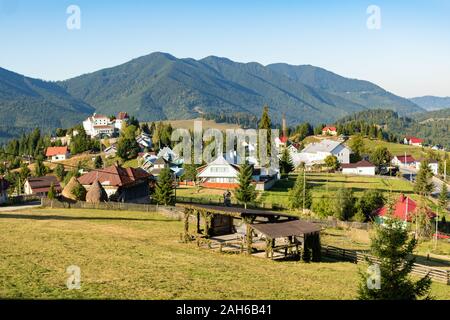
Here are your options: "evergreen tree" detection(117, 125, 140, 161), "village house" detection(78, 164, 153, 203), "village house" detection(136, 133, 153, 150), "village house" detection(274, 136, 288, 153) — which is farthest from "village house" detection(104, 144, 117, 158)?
"village house" detection(78, 164, 153, 203)

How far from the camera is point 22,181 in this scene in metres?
105

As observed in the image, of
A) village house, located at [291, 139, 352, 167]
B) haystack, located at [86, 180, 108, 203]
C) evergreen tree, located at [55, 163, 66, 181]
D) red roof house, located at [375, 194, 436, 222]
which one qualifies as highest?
village house, located at [291, 139, 352, 167]

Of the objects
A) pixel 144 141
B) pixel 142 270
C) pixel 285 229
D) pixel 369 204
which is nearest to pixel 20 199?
pixel 142 270

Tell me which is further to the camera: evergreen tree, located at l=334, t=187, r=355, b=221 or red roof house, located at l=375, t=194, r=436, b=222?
evergreen tree, located at l=334, t=187, r=355, b=221

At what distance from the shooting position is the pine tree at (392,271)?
17.8 m

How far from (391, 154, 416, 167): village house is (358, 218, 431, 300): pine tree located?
448ft

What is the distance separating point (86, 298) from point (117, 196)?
42816 millimetres

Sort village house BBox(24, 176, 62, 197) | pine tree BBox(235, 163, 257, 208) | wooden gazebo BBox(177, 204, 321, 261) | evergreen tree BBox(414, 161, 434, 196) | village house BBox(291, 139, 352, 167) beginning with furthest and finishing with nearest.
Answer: village house BBox(291, 139, 352, 167) → village house BBox(24, 176, 62, 197) → evergreen tree BBox(414, 161, 434, 196) → pine tree BBox(235, 163, 257, 208) → wooden gazebo BBox(177, 204, 321, 261)

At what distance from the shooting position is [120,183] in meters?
62.2

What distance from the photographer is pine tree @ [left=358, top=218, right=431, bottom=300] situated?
58.5ft

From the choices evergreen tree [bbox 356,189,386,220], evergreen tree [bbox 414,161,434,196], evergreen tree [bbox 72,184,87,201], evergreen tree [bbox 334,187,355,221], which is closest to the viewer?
evergreen tree [bbox 334,187,355,221]

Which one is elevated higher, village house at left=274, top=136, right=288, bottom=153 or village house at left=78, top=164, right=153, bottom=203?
village house at left=274, top=136, right=288, bottom=153

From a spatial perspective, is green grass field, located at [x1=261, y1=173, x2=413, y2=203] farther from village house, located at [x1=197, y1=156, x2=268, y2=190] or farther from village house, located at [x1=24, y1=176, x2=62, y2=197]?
village house, located at [x1=24, y1=176, x2=62, y2=197]
